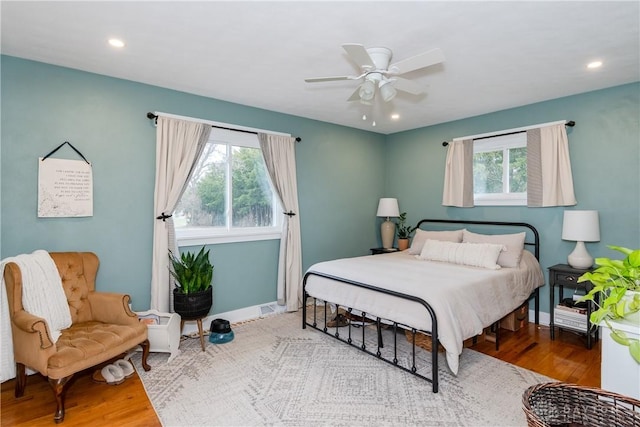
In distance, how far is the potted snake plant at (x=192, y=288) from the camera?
10.6 feet

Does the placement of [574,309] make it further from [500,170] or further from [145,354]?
[145,354]

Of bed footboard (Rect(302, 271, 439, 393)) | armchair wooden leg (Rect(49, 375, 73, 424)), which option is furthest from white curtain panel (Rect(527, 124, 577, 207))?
armchair wooden leg (Rect(49, 375, 73, 424))

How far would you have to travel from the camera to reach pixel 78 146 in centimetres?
313

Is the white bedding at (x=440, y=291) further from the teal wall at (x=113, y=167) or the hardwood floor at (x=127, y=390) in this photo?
the teal wall at (x=113, y=167)

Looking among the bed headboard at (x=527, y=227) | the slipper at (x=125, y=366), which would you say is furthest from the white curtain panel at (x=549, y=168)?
the slipper at (x=125, y=366)

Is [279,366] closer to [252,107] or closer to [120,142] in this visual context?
[120,142]

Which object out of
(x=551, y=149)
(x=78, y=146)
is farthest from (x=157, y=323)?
(x=551, y=149)

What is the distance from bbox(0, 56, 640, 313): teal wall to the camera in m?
2.89

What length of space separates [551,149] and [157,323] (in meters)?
4.62

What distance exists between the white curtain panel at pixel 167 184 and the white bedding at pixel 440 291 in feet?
4.97

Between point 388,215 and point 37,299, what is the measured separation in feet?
14.0

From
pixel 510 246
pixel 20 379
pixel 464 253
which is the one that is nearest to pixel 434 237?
pixel 464 253

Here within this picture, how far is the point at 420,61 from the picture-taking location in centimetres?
231

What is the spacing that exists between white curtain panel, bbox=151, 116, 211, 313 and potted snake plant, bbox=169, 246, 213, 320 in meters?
0.14
